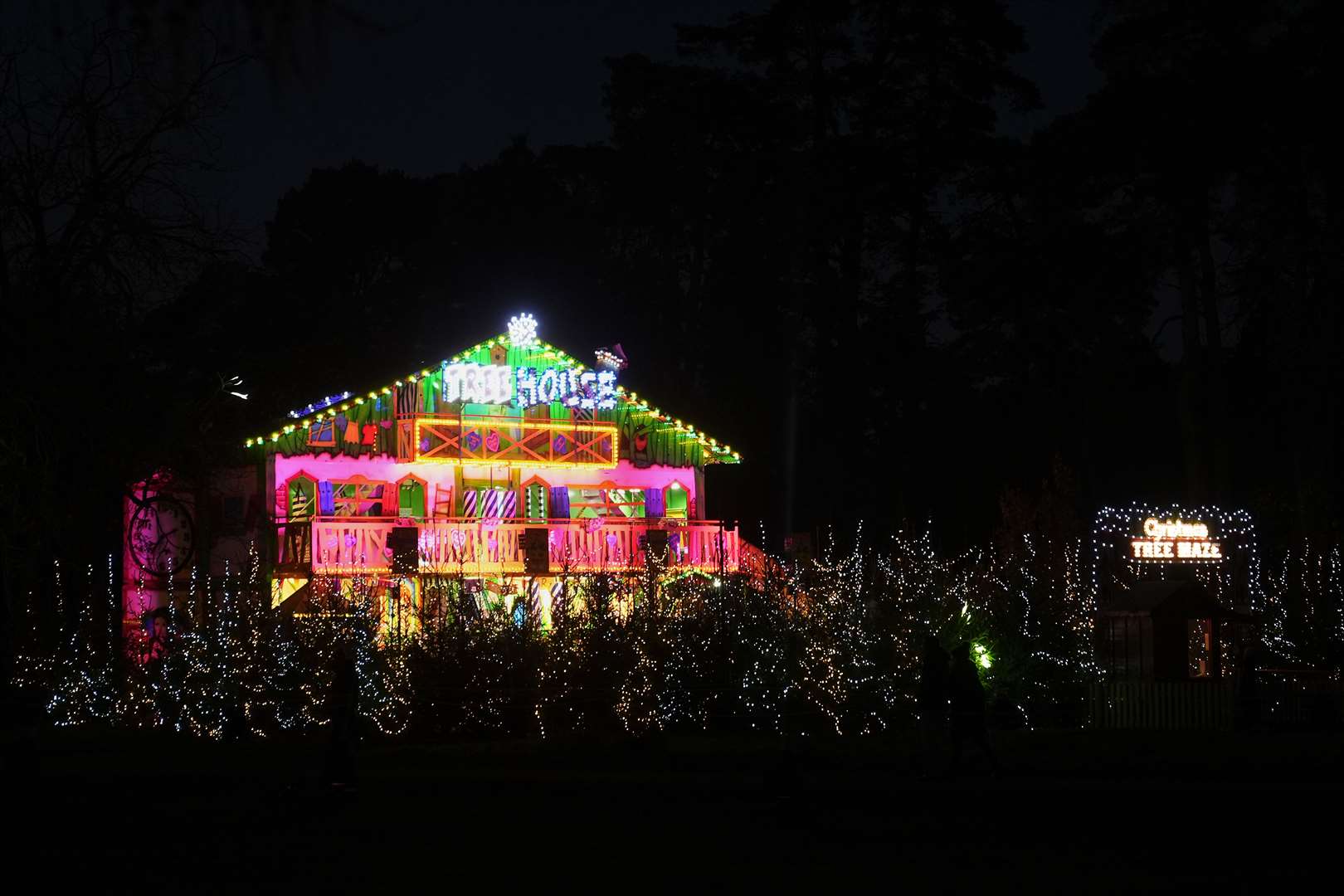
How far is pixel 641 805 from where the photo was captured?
16781 millimetres

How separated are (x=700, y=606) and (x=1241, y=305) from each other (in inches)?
774

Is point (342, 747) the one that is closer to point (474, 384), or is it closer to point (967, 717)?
point (967, 717)

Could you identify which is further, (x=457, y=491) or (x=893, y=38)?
(x=893, y=38)

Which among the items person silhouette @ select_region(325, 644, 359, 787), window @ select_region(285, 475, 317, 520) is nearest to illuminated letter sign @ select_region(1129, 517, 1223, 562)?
window @ select_region(285, 475, 317, 520)

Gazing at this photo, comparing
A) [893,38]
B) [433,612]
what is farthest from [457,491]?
[893,38]

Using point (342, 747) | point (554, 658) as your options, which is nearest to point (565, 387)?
point (554, 658)

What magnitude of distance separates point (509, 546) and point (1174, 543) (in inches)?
510

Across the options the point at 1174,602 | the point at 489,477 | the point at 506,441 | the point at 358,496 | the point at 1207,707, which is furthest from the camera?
the point at 489,477

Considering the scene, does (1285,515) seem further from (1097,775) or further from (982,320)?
(1097,775)

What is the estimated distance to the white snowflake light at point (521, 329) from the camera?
109 ft

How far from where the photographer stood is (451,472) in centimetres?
3450

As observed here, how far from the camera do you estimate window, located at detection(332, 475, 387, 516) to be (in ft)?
108

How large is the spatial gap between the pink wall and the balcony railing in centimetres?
144

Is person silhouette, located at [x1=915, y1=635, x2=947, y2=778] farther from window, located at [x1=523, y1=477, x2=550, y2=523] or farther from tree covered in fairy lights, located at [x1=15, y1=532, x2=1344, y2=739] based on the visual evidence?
window, located at [x1=523, y1=477, x2=550, y2=523]
